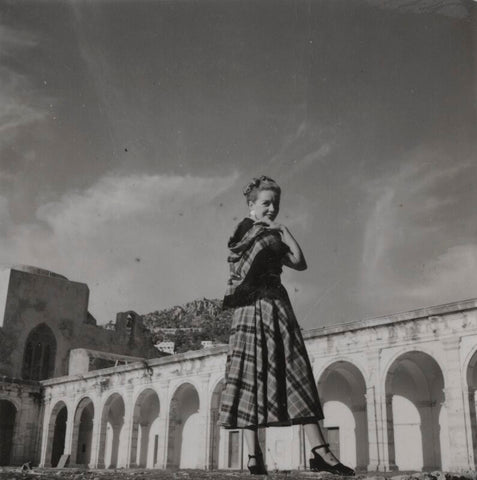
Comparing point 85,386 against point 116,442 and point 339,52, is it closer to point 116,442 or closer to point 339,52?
point 116,442

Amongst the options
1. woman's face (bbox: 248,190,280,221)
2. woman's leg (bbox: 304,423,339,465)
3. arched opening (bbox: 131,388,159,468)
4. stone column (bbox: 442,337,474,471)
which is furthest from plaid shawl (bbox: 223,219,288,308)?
arched opening (bbox: 131,388,159,468)

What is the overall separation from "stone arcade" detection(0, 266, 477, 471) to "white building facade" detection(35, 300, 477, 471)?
0.04 meters

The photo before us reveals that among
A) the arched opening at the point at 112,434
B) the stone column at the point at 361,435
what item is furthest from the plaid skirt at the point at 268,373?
the arched opening at the point at 112,434

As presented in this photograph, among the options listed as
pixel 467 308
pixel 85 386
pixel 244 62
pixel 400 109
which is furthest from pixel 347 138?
pixel 85 386

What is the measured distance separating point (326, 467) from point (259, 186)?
1889 millimetres

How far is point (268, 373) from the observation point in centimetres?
382

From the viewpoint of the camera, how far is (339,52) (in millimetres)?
8352

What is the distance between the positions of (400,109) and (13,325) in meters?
30.2

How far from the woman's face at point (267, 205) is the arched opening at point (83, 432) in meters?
29.0

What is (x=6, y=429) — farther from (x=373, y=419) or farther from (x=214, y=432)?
(x=373, y=419)

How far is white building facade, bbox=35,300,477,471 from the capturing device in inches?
703

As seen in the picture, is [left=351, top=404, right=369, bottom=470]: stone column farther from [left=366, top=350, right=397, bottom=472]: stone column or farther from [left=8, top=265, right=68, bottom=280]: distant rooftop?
[left=8, top=265, right=68, bottom=280]: distant rooftop

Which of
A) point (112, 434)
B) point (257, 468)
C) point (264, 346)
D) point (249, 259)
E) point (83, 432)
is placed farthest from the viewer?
point (83, 432)

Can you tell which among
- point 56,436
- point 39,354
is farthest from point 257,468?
point 39,354
